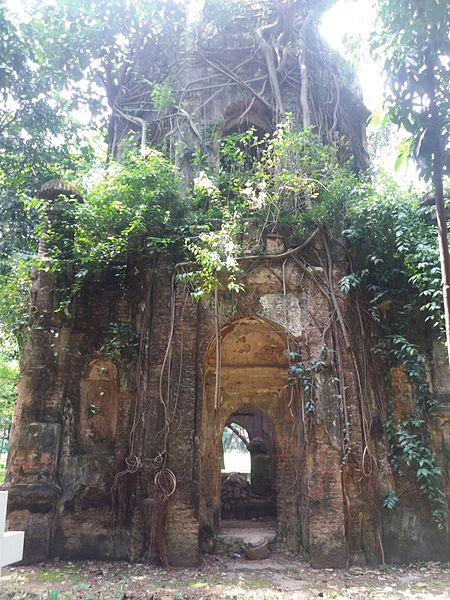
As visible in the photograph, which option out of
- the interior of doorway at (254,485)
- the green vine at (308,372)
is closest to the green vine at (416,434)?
the green vine at (308,372)

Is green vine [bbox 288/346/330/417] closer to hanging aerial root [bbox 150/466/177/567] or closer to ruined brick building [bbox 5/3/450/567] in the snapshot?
ruined brick building [bbox 5/3/450/567]

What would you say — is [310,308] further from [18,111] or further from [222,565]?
[18,111]

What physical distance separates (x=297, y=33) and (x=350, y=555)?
961 centimetres

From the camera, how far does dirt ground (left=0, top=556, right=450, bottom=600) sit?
5328 millimetres

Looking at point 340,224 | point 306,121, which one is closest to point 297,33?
point 306,121

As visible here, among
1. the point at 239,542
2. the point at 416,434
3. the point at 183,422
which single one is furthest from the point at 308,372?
the point at 239,542

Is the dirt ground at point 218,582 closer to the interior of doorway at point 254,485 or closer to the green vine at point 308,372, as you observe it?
the green vine at point 308,372

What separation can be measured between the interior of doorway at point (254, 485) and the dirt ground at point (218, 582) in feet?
13.2

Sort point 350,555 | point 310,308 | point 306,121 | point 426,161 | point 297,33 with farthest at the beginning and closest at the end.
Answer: point 297,33 < point 306,121 < point 310,308 < point 350,555 < point 426,161

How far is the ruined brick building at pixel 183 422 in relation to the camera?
650cm

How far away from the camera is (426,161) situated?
3451 mm

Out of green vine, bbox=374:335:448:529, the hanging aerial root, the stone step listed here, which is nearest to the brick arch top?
green vine, bbox=374:335:448:529

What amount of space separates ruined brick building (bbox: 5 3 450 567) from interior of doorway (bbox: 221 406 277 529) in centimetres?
300

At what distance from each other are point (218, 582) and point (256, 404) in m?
4.02
